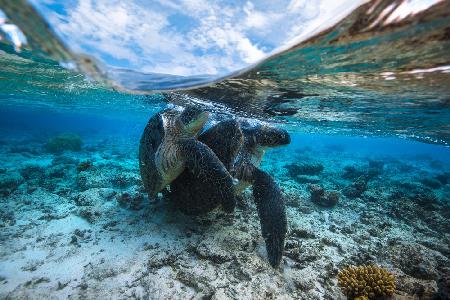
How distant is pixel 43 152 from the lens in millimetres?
17781

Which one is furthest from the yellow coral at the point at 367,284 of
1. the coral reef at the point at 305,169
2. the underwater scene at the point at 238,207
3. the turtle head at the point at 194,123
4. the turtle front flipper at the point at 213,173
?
the coral reef at the point at 305,169

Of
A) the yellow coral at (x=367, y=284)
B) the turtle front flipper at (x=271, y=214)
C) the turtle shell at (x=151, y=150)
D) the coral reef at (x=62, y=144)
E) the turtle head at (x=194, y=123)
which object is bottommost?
the coral reef at (x=62, y=144)

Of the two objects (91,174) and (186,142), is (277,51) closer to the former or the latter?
(186,142)

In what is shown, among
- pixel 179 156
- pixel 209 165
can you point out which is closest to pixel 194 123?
pixel 179 156

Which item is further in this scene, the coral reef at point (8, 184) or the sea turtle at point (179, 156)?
the coral reef at point (8, 184)

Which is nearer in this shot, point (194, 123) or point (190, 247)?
point (190, 247)

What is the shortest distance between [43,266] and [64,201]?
337 cm

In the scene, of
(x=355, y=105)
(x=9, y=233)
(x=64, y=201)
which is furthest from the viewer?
(x=355, y=105)

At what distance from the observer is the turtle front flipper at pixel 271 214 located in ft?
16.0

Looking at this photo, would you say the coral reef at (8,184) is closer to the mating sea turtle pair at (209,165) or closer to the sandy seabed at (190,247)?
the sandy seabed at (190,247)

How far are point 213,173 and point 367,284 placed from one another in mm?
3391

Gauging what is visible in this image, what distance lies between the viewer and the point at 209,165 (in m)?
4.87

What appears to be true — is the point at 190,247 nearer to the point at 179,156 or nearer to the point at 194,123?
the point at 179,156

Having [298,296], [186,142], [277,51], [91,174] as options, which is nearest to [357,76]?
[277,51]
